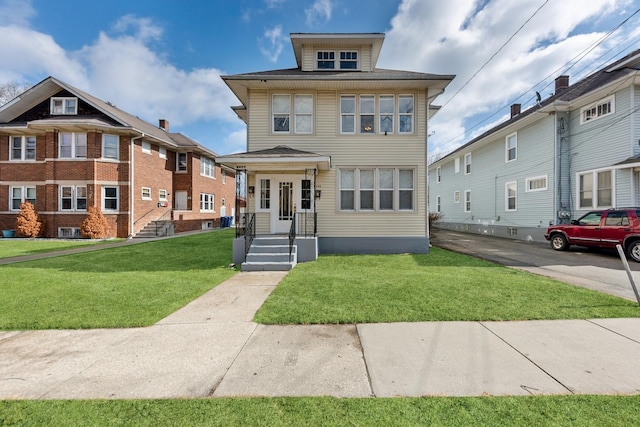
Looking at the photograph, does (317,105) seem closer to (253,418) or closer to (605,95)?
(253,418)

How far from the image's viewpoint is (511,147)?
16859 mm

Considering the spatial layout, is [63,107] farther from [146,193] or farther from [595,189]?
[595,189]

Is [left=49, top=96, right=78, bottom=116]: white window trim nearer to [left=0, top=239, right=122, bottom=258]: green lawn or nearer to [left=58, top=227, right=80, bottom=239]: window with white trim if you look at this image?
[left=58, top=227, right=80, bottom=239]: window with white trim

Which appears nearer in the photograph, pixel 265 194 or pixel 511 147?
pixel 265 194

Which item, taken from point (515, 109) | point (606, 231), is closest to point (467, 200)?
point (515, 109)

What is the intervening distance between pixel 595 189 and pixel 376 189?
9.96 metres

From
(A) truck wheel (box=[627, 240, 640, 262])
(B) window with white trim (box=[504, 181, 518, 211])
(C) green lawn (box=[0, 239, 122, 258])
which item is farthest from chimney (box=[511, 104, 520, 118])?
(C) green lawn (box=[0, 239, 122, 258])

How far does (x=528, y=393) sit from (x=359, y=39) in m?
13.1

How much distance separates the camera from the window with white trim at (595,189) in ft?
38.0

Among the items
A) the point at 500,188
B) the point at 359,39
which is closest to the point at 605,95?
the point at 500,188

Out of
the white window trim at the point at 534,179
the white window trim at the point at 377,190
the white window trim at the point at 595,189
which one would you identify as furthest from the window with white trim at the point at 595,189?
the white window trim at the point at 377,190

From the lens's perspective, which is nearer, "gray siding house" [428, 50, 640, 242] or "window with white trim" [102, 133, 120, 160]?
"gray siding house" [428, 50, 640, 242]

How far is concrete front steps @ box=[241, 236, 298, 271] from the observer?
8234 millimetres

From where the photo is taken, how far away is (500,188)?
17.7 meters
